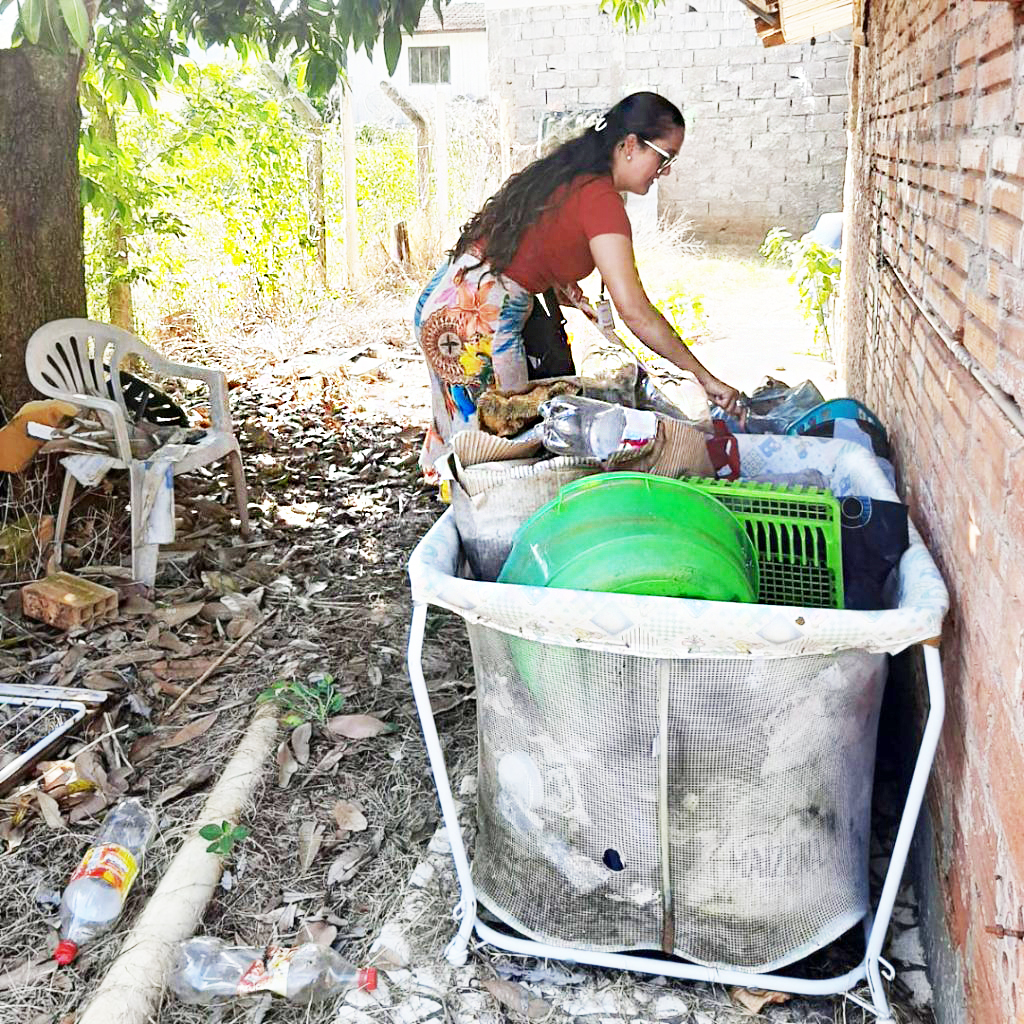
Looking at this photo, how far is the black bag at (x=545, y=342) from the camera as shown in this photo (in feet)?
12.8

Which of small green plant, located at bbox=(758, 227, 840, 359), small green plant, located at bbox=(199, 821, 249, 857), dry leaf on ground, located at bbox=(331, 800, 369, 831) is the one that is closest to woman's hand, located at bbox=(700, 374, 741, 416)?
dry leaf on ground, located at bbox=(331, 800, 369, 831)

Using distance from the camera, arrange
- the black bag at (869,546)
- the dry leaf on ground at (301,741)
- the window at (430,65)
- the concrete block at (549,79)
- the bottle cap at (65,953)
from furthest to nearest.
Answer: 1. the window at (430,65)
2. the concrete block at (549,79)
3. the dry leaf on ground at (301,741)
4. the bottle cap at (65,953)
5. the black bag at (869,546)

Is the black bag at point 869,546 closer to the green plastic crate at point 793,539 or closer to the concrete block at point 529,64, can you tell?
the green plastic crate at point 793,539

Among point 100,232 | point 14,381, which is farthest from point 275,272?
point 14,381

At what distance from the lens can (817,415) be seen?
329 centimetres

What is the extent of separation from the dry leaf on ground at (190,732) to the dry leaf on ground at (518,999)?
1396mm

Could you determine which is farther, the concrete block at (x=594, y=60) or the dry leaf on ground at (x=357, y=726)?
the concrete block at (x=594, y=60)

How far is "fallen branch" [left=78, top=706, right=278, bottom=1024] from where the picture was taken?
7.21ft

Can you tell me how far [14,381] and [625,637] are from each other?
152 inches

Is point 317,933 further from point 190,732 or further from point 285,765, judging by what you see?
point 190,732

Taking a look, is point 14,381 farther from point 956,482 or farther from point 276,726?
point 956,482

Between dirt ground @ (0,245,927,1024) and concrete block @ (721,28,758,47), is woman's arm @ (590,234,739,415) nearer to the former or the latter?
dirt ground @ (0,245,927,1024)

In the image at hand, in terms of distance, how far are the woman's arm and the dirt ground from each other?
125cm

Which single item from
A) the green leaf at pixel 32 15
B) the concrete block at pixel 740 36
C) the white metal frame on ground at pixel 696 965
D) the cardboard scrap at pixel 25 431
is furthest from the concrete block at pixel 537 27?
the white metal frame on ground at pixel 696 965
